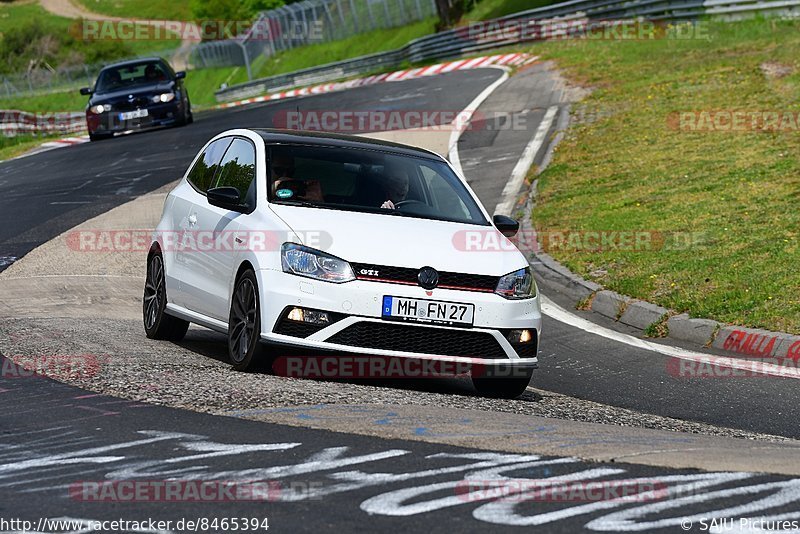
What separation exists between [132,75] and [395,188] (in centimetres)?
2268

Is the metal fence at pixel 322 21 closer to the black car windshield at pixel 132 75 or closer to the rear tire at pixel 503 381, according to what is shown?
the black car windshield at pixel 132 75

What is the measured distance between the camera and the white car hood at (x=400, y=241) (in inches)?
331

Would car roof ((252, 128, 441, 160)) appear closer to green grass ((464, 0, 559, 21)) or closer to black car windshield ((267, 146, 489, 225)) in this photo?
black car windshield ((267, 146, 489, 225))

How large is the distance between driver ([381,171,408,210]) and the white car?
0.04 ft

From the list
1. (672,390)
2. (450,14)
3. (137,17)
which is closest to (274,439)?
(672,390)

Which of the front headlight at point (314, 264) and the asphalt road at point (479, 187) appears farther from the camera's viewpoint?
the asphalt road at point (479, 187)

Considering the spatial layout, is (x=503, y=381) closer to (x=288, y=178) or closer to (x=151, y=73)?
(x=288, y=178)

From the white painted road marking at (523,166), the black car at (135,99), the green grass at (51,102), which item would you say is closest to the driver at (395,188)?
the white painted road marking at (523,166)

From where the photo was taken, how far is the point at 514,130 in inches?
982

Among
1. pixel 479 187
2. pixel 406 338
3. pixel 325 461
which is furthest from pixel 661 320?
pixel 479 187

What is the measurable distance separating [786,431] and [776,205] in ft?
26.8

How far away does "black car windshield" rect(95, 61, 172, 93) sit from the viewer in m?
30.8

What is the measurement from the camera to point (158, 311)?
34.3 feet

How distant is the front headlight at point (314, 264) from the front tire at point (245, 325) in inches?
11.4
